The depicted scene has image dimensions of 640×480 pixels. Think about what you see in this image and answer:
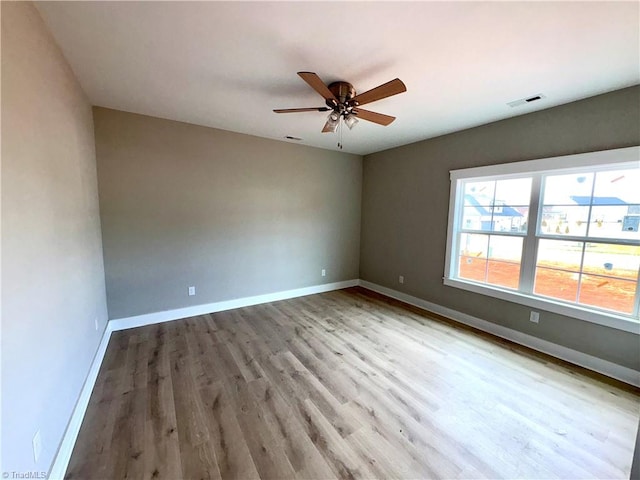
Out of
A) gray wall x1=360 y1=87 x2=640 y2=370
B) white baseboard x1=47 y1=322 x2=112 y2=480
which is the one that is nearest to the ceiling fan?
gray wall x1=360 y1=87 x2=640 y2=370

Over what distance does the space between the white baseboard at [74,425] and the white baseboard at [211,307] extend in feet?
2.30

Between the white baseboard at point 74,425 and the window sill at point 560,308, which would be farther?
the window sill at point 560,308

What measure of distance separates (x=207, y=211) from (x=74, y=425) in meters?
2.48

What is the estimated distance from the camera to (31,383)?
1201 mm

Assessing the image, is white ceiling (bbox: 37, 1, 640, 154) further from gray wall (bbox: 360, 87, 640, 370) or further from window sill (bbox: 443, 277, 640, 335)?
window sill (bbox: 443, 277, 640, 335)

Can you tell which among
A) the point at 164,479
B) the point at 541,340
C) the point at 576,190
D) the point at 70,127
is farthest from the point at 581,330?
the point at 70,127

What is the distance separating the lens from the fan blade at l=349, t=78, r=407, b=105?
1.78 meters

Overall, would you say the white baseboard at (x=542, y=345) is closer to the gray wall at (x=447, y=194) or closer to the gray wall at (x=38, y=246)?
the gray wall at (x=447, y=194)

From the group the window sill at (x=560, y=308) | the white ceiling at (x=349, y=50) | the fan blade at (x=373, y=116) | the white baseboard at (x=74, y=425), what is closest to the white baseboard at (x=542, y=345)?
the window sill at (x=560, y=308)

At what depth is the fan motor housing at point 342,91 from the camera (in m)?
2.16

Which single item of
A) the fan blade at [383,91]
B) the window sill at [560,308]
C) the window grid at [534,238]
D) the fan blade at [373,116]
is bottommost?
the window sill at [560,308]

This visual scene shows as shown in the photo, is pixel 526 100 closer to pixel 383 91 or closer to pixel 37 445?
pixel 383 91

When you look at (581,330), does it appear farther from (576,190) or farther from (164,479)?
(164,479)

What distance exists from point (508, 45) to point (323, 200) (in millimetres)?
3206
